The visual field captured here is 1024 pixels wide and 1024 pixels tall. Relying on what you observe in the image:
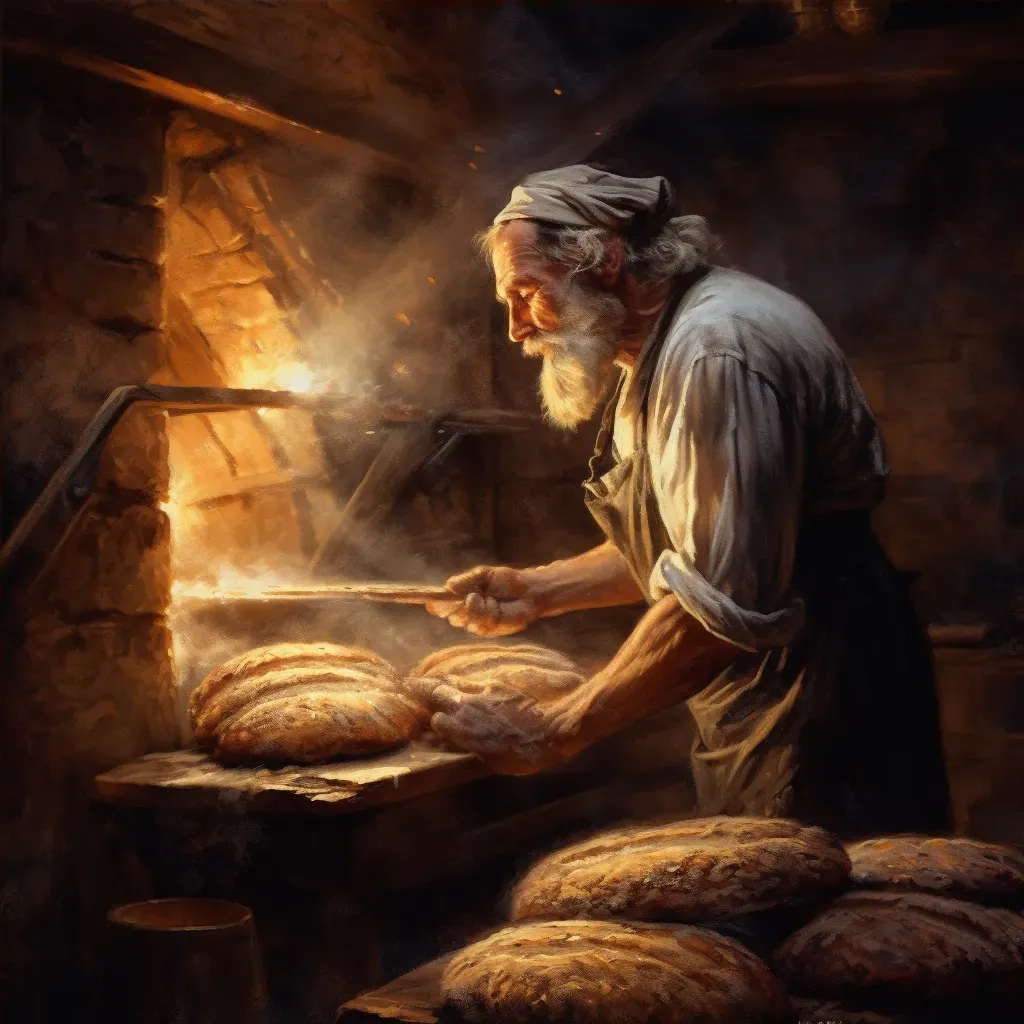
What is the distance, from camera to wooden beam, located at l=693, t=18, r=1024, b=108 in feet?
14.9

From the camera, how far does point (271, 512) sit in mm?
4871

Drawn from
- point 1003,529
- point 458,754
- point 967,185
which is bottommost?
point 458,754

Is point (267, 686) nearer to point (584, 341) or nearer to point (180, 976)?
point (180, 976)

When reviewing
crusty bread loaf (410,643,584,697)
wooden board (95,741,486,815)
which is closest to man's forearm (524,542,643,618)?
crusty bread loaf (410,643,584,697)

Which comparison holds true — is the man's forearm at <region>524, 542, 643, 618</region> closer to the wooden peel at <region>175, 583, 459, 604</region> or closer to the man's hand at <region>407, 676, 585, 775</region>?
the wooden peel at <region>175, 583, 459, 604</region>

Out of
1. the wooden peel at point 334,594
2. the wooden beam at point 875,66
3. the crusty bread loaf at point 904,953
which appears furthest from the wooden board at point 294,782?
the wooden beam at point 875,66

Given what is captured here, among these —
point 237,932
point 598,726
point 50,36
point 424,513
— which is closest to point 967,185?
point 424,513

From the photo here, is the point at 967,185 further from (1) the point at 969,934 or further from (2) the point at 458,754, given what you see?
(1) the point at 969,934

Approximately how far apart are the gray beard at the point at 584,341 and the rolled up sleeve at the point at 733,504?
0.48 metres

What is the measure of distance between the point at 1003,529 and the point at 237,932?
3.34 meters

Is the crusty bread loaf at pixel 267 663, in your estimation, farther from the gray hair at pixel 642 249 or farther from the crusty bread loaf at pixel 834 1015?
the crusty bread loaf at pixel 834 1015

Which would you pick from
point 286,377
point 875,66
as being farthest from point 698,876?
point 875,66

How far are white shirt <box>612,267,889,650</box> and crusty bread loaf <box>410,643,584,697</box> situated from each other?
95 cm

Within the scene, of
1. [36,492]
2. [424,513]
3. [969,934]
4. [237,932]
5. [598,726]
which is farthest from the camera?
[424,513]
